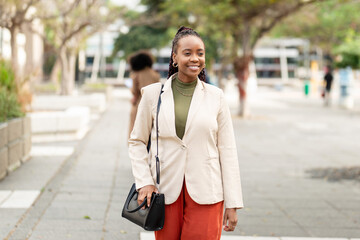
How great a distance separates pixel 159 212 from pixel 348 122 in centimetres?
1716

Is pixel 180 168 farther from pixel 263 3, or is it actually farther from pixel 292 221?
pixel 263 3

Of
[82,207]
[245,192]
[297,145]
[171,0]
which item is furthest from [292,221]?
[171,0]

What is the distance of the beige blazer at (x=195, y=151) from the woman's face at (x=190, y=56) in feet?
0.36

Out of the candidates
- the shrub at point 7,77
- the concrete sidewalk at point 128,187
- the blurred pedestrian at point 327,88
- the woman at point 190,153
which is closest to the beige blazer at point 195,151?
the woman at point 190,153

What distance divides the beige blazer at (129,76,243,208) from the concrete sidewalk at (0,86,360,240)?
2204 mm

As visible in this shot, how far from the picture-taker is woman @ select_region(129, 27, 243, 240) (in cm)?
310

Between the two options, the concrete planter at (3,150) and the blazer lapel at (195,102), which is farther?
the concrete planter at (3,150)

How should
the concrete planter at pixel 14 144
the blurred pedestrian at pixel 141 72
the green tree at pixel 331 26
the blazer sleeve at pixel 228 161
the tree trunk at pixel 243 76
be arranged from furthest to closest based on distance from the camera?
the green tree at pixel 331 26 → the tree trunk at pixel 243 76 → the blurred pedestrian at pixel 141 72 → the concrete planter at pixel 14 144 → the blazer sleeve at pixel 228 161

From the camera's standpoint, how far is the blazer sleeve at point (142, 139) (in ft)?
10.4

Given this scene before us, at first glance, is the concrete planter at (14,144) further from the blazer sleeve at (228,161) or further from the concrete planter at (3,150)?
the blazer sleeve at (228,161)

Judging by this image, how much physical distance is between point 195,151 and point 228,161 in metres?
0.20

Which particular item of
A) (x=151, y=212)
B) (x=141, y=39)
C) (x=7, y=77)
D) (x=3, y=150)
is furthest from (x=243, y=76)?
(x=151, y=212)

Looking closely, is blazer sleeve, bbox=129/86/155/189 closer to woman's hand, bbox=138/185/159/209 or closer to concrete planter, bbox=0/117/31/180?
woman's hand, bbox=138/185/159/209

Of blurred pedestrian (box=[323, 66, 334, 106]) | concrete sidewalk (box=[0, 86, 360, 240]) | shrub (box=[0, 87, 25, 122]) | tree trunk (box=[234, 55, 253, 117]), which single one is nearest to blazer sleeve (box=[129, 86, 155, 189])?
concrete sidewalk (box=[0, 86, 360, 240])
